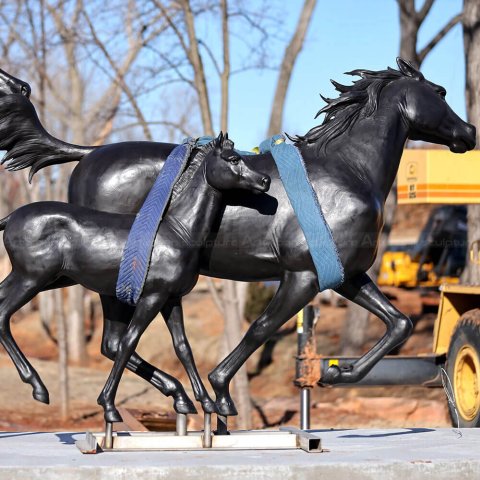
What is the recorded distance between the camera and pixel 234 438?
5172mm

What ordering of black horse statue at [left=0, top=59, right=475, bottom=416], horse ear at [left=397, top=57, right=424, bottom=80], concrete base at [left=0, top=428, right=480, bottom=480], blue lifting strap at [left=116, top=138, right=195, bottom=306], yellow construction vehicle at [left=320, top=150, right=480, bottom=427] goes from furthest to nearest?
yellow construction vehicle at [left=320, top=150, right=480, bottom=427], horse ear at [left=397, top=57, right=424, bottom=80], black horse statue at [left=0, top=59, right=475, bottom=416], blue lifting strap at [left=116, top=138, right=195, bottom=306], concrete base at [left=0, top=428, right=480, bottom=480]

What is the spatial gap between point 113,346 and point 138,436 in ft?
2.09

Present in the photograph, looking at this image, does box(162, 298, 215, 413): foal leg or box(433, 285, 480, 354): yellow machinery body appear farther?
box(433, 285, 480, 354): yellow machinery body

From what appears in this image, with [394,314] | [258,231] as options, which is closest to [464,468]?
[394,314]

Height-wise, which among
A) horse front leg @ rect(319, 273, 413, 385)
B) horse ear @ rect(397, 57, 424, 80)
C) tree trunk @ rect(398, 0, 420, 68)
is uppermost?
tree trunk @ rect(398, 0, 420, 68)

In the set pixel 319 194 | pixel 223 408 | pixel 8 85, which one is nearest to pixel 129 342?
pixel 223 408

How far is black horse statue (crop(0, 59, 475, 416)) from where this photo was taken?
5.24 meters

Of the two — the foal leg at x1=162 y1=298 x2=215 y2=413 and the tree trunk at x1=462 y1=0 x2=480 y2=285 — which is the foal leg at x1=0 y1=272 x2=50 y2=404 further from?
the tree trunk at x1=462 y1=0 x2=480 y2=285

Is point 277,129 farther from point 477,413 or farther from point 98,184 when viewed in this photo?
point 98,184

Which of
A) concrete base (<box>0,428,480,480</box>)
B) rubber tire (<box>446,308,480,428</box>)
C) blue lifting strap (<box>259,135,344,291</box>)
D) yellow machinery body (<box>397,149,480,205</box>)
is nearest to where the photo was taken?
concrete base (<box>0,428,480,480</box>)

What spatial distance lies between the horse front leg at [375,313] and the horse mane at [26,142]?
1836 mm

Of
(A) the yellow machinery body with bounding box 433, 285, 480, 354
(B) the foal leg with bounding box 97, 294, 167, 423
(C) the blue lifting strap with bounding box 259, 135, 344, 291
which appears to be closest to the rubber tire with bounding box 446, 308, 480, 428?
(A) the yellow machinery body with bounding box 433, 285, 480, 354

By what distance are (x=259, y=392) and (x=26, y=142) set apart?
1056cm

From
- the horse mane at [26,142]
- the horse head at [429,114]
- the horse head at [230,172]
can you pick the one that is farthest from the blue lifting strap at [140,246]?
the horse head at [429,114]
